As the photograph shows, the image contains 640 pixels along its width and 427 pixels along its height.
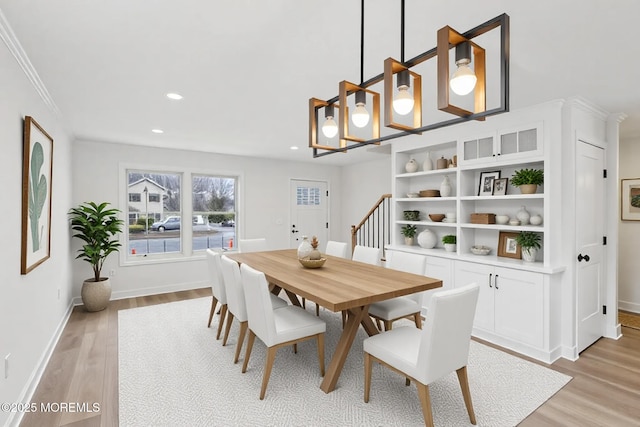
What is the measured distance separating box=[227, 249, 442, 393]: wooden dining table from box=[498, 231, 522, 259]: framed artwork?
4.74 feet

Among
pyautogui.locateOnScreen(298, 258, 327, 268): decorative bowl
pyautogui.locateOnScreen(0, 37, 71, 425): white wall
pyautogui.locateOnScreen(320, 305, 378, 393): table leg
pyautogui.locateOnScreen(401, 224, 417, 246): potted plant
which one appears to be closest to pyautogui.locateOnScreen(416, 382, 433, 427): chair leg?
pyautogui.locateOnScreen(320, 305, 378, 393): table leg

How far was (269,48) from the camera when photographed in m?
2.05

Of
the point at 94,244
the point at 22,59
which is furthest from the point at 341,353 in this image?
the point at 94,244

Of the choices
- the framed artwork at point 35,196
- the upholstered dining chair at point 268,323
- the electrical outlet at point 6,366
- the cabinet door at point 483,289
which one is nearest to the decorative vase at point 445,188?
the cabinet door at point 483,289

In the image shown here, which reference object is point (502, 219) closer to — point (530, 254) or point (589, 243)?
point (530, 254)

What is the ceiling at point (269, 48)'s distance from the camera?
1.64 metres

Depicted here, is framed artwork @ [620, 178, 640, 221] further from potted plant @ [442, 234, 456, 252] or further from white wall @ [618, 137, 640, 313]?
potted plant @ [442, 234, 456, 252]

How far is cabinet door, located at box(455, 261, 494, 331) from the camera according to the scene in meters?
3.30

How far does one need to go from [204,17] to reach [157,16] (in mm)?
241

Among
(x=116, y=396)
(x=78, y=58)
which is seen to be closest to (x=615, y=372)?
(x=116, y=396)

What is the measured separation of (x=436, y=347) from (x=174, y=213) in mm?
4814

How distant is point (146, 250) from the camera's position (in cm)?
527

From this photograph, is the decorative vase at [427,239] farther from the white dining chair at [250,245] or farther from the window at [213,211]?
the window at [213,211]

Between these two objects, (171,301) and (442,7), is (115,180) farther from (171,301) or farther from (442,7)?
(442,7)
